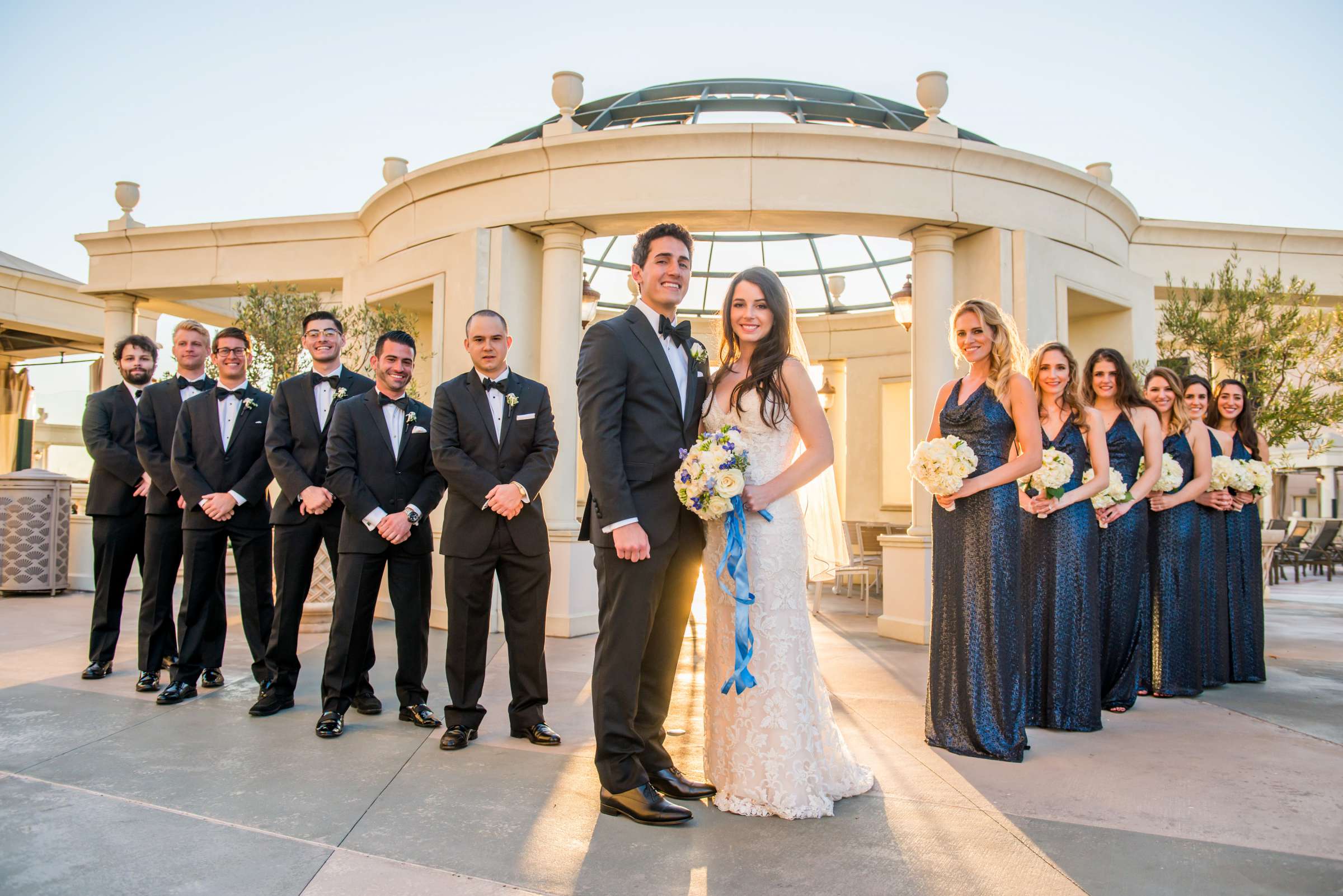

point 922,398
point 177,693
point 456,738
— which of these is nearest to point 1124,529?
point 922,398

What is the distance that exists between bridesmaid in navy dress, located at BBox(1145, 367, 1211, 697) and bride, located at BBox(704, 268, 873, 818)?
363 cm

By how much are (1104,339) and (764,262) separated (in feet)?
Result: 16.9

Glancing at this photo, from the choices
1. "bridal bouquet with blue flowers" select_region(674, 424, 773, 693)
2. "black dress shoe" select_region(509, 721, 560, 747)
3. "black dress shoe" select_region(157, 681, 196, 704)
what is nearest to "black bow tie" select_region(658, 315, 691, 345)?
"bridal bouquet with blue flowers" select_region(674, 424, 773, 693)

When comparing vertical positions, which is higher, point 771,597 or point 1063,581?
point 771,597

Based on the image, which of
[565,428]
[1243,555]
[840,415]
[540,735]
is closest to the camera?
[540,735]

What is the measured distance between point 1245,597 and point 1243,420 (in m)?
1.56

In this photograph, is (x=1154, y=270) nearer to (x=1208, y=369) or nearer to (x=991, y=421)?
(x=1208, y=369)

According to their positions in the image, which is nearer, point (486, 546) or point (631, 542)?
point (631, 542)

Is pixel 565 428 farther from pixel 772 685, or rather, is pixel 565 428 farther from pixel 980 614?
pixel 772 685

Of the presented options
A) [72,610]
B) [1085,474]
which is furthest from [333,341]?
[72,610]

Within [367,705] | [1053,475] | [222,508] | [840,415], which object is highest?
[840,415]

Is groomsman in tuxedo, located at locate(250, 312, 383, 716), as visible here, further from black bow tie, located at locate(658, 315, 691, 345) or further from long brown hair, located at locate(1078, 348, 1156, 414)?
long brown hair, located at locate(1078, 348, 1156, 414)

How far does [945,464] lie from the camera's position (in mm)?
4520

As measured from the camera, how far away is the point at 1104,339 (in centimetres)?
995
